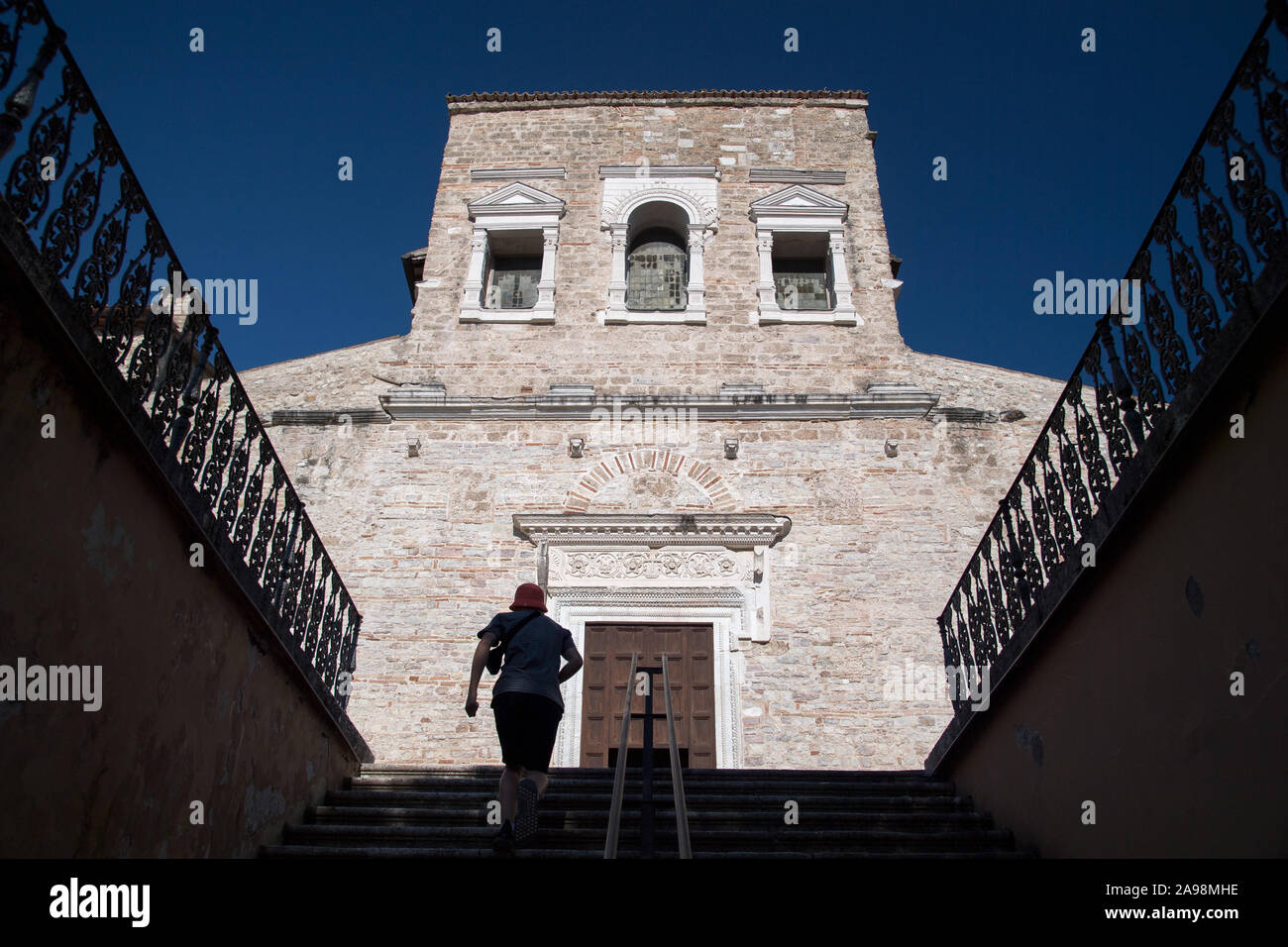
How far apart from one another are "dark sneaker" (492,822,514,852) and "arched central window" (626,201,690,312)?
9930 mm

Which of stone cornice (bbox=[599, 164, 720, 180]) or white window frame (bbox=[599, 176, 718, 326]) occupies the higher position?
stone cornice (bbox=[599, 164, 720, 180])

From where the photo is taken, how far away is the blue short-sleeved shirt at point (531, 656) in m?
5.79

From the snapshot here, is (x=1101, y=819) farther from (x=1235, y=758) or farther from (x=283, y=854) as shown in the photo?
(x=283, y=854)

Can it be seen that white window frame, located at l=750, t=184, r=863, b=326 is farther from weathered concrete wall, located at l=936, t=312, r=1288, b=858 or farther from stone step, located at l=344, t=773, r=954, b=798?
weathered concrete wall, located at l=936, t=312, r=1288, b=858

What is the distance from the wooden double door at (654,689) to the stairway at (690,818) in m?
3.04

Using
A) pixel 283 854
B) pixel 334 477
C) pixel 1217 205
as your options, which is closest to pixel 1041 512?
pixel 1217 205

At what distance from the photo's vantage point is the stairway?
596cm

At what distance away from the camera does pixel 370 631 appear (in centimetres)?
1135

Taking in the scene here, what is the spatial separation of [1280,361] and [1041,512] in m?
2.34

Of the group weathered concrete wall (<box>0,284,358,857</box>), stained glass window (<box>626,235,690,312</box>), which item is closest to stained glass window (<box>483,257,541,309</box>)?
stained glass window (<box>626,235,690,312</box>)

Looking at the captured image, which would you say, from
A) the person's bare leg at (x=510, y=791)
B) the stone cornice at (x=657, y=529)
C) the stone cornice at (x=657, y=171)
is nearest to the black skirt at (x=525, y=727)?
the person's bare leg at (x=510, y=791)

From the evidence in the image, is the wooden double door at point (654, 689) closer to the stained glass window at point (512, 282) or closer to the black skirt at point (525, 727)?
the black skirt at point (525, 727)

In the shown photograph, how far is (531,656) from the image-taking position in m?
5.89

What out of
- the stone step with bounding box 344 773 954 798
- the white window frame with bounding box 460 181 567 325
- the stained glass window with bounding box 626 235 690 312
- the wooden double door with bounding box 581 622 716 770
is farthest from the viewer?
the stained glass window with bounding box 626 235 690 312
